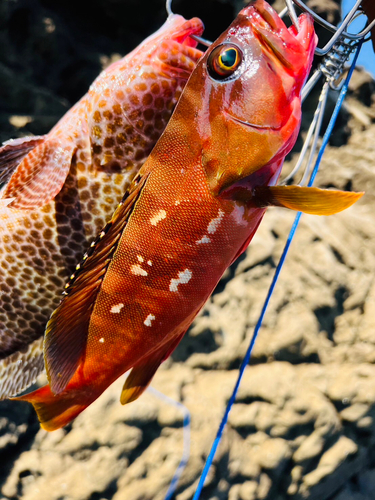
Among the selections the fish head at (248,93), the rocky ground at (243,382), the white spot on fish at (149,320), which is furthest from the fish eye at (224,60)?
the rocky ground at (243,382)

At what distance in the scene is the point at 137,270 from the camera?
0.74 metres

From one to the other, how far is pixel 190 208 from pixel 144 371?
431 millimetres

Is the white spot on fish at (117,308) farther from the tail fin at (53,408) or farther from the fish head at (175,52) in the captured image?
the fish head at (175,52)

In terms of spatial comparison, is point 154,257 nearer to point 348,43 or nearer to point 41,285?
point 41,285

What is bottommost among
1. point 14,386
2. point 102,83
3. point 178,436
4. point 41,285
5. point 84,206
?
point 178,436

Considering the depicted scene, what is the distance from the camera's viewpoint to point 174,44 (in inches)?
32.0

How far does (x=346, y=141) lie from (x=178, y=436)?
9.99 feet

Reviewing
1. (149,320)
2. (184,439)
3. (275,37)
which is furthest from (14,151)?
(184,439)

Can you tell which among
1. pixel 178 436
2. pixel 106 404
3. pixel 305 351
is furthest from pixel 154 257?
pixel 305 351

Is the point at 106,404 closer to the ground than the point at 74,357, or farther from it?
closer to the ground

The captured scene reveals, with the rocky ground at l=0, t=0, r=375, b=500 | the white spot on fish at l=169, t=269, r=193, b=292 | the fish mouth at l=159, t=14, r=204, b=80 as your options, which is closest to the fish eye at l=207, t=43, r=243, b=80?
the fish mouth at l=159, t=14, r=204, b=80

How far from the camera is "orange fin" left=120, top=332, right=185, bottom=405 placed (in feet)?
2.95

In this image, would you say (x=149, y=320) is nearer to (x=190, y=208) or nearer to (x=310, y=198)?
(x=190, y=208)

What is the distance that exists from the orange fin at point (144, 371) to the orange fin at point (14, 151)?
0.57 metres
